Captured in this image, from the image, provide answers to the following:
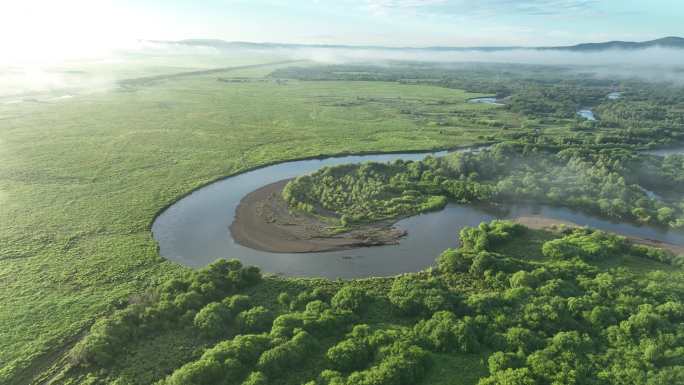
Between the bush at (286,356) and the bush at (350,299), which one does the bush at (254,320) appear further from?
the bush at (350,299)

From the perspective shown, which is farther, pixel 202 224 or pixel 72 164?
pixel 72 164

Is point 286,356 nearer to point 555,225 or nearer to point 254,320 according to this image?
point 254,320

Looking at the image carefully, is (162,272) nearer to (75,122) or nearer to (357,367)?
(357,367)

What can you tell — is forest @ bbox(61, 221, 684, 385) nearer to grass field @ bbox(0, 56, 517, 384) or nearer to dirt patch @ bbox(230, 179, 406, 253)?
grass field @ bbox(0, 56, 517, 384)

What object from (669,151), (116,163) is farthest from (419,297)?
(669,151)

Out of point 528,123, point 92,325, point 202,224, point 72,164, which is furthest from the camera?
point 528,123

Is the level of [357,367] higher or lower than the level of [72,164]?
lower

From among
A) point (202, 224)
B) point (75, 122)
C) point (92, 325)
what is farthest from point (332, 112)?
point (92, 325)
